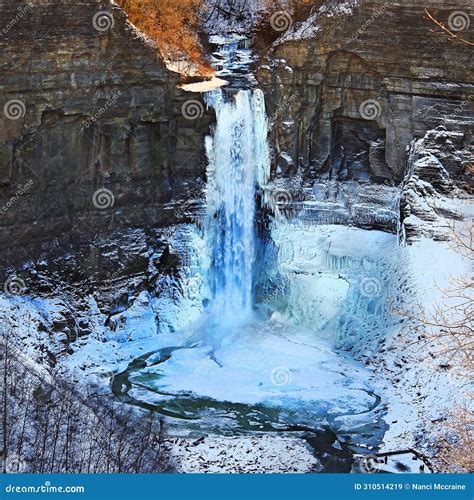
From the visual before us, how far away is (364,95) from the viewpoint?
1414 inches

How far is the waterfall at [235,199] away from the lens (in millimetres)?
36562

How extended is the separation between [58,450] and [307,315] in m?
12.1

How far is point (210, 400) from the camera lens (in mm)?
31125

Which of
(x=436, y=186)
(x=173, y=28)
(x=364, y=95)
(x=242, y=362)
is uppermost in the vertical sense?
(x=173, y=28)

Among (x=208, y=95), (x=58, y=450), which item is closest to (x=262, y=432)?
(x=58, y=450)

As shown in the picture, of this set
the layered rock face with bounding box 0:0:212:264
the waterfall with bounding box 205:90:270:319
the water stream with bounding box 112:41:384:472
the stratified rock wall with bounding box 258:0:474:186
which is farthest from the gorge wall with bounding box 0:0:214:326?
the stratified rock wall with bounding box 258:0:474:186

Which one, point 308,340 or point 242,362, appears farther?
point 308,340

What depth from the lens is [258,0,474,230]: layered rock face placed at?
34531 millimetres

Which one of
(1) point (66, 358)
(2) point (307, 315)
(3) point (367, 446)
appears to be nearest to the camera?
(3) point (367, 446)

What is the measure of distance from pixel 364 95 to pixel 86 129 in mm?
8256

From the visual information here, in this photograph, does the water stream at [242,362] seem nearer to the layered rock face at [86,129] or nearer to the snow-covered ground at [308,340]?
the snow-covered ground at [308,340]

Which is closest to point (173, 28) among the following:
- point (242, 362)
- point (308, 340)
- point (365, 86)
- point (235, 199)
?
point (235, 199)

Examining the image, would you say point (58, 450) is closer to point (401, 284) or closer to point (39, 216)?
point (39, 216)

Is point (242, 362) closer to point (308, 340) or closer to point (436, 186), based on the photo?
point (308, 340)
